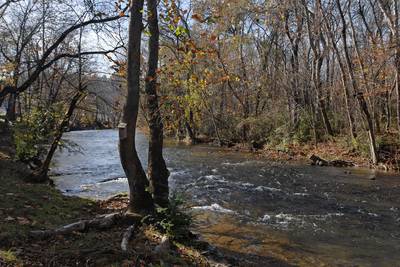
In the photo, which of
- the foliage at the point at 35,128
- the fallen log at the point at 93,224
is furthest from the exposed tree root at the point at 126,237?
the foliage at the point at 35,128

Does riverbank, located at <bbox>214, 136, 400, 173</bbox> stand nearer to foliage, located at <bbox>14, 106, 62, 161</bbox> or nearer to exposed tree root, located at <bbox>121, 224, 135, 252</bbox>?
foliage, located at <bbox>14, 106, 62, 161</bbox>

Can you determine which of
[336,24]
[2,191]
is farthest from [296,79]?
[2,191]

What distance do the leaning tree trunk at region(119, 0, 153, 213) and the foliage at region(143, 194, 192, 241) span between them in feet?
0.91

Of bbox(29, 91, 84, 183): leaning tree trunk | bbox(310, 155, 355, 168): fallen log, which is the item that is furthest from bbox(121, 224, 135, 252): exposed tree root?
bbox(310, 155, 355, 168): fallen log

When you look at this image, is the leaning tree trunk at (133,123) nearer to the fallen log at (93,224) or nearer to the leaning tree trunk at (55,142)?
the fallen log at (93,224)

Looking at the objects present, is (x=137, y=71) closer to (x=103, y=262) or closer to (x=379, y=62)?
(x=103, y=262)

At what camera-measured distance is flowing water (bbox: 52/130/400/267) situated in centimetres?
732

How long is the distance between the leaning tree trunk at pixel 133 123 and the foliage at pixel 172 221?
276mm

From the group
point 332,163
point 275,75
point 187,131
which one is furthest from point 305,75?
point 187,131

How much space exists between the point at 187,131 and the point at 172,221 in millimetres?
27054

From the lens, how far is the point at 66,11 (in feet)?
37.2

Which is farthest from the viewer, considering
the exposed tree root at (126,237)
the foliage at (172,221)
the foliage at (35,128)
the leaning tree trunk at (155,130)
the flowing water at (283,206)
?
the foliage at (35,128)

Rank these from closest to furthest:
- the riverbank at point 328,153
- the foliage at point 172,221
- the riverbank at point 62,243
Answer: the riverbank at point 62,243 < the foliage at point 172,221 < the riverbank at point 328,153

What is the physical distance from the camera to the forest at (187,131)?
609cm
